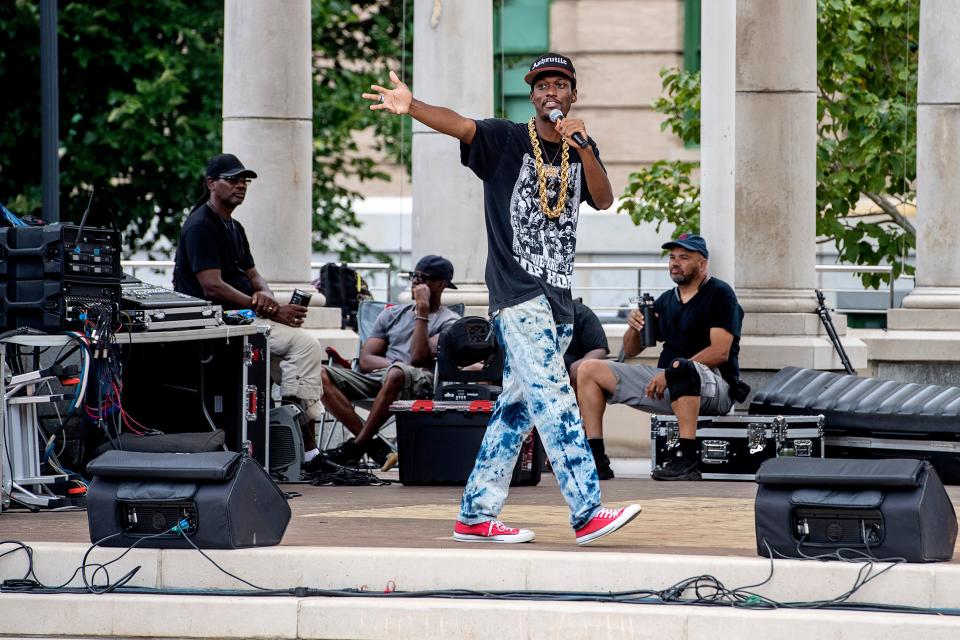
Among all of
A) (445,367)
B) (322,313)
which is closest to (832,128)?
(322,313)

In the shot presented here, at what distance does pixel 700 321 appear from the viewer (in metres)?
11.8

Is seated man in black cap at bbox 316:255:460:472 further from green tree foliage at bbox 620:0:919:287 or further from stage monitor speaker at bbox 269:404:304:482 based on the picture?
green tree foliage at bbox 620:0:919:287

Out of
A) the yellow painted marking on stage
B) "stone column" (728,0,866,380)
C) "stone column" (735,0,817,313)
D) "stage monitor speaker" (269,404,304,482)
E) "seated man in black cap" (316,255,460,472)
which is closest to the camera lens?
the yellow painted marking on stage

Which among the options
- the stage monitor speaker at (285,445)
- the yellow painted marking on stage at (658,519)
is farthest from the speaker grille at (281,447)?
the yellow painted marking on stage at (658,519)

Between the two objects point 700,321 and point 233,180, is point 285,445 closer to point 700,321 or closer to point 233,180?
point 233,180

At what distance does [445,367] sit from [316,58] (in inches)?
520

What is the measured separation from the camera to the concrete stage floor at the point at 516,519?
7.42 meters

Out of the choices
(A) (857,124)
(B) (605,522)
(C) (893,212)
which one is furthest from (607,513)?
(C) (893,212)

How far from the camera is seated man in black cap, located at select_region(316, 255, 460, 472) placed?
11.9 meters

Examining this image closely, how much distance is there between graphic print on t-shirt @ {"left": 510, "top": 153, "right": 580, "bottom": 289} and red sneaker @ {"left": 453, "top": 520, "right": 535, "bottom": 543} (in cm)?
104

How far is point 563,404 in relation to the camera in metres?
7.38

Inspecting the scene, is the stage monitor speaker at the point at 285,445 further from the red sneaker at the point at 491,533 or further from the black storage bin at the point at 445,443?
the red sneaker at the point at 491,533

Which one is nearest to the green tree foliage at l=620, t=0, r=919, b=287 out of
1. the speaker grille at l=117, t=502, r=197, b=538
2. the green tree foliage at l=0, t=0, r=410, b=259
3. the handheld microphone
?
the green tree foliage at l=0, t=0, r=410, b=259

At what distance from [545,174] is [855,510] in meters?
1.94
